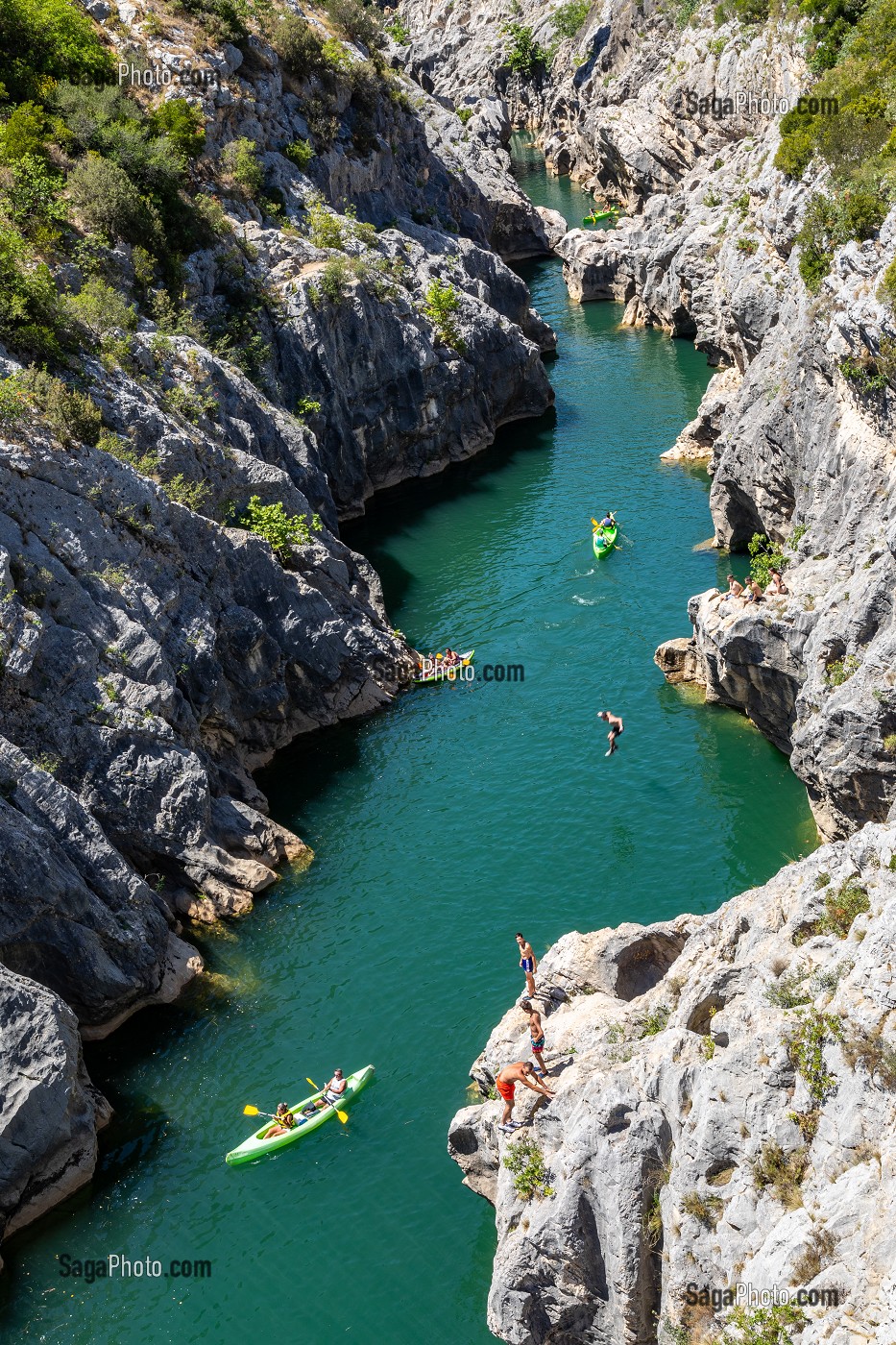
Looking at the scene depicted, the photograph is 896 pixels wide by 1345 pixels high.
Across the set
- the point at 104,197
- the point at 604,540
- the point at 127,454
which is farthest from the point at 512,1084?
the point at 104,197

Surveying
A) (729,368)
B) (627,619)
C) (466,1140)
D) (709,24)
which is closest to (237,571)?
(627,619)

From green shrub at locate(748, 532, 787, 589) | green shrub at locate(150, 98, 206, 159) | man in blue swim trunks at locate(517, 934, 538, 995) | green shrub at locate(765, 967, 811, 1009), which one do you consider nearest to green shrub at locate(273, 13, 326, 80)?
green shrub at locate(150, 98, 206, 159)

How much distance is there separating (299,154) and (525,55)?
289 feet

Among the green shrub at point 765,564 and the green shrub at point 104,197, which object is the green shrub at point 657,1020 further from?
the green shrub at point 104,197

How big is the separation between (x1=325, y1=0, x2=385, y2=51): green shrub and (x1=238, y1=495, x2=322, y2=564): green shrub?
3779 cm

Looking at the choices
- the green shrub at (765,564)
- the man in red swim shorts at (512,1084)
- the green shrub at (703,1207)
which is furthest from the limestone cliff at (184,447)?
the green shrub at (703,1207)

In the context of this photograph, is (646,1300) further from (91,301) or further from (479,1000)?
(91,301)

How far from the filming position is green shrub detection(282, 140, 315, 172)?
58.4 m

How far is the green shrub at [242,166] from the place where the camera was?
5431cm

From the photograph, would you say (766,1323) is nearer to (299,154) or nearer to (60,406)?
(60,406)

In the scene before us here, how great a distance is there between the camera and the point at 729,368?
62.9 m

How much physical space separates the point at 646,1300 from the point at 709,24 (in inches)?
3491

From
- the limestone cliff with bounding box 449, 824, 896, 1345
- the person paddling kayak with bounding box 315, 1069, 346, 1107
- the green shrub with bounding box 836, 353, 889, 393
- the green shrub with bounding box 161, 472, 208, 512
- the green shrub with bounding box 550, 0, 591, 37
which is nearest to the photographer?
the limestone cliff with bounding box 449, 824, 896, 1345

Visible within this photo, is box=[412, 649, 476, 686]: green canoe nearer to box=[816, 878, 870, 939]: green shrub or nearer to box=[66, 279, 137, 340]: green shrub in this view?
box=[66, 279, 137, 340]: green shrub
